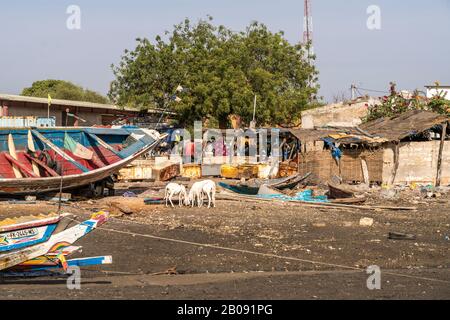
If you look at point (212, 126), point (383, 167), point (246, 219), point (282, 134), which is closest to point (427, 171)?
point (383, 167)

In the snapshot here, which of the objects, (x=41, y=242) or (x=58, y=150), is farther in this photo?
(x=58, y=150)

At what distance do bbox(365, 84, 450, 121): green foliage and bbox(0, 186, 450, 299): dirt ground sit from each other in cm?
1203

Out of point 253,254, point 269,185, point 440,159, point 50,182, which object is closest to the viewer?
point 253,254

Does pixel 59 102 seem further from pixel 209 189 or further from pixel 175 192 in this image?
pixel 209 189

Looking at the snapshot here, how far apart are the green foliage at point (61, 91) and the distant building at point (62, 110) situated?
14.7m

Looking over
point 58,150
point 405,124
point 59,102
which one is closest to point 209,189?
point 58,150

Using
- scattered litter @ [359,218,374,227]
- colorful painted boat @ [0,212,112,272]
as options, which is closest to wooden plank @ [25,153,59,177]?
scattered litter @ [359,218,374,227]

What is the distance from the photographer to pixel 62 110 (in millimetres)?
37500

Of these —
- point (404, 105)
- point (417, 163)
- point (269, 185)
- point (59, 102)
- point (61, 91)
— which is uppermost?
point (61, 91)

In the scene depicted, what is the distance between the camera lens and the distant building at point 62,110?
112 ft

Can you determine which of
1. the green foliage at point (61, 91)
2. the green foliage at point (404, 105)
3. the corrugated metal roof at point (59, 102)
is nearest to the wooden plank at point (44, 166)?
the corrugated metal roof at point (59, 102)

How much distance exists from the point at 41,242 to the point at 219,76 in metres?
29.5

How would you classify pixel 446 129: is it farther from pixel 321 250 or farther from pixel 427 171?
pixel 321 250

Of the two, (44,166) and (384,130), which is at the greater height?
(384,130)
